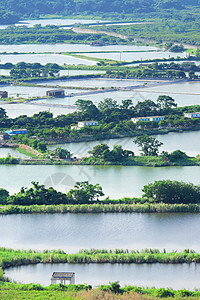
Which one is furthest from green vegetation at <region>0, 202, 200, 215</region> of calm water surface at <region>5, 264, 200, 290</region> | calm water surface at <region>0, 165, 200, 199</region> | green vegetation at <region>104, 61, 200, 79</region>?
green vegetation at <region>104, 61, 200, 79</region>

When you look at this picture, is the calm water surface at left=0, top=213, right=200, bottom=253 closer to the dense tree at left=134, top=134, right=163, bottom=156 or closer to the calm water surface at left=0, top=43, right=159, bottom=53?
the dense tree at left=134, top=134, right=163, bottom=156

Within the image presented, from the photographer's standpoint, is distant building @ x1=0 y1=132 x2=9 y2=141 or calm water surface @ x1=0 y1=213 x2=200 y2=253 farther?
distant building @ x1=0 y1=132 x2=9 y2=141

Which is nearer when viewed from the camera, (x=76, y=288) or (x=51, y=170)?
(x=76, y=288)

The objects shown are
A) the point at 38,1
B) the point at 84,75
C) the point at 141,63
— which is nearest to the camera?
the point at 84,75

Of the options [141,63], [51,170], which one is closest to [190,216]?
[51,170]

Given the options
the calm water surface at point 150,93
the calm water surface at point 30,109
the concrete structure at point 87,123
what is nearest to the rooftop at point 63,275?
the concrete structure at point 87,123

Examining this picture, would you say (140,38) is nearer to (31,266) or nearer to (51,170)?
(51,170)
